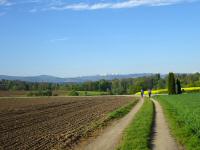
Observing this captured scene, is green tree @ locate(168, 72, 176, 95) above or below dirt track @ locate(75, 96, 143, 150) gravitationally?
above

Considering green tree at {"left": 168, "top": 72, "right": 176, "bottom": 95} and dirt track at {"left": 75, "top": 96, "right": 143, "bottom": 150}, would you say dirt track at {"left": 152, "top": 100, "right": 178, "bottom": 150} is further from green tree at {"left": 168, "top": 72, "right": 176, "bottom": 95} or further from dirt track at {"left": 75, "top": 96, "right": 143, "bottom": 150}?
green tree at {"left": 168, "top": 72, "right": 176, "bottom": 95}

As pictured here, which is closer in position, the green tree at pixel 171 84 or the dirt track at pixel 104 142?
the dirt track at pixel 104 142

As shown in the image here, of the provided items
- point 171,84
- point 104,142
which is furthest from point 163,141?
point 171,84

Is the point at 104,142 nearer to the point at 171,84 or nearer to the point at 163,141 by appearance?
the point at 163,141

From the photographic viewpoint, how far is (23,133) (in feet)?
65.8

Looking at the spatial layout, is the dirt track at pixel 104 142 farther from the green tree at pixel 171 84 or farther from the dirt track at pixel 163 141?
the green tree at pixel 171 84

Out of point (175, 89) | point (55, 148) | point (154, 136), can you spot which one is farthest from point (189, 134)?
point (175, 89)

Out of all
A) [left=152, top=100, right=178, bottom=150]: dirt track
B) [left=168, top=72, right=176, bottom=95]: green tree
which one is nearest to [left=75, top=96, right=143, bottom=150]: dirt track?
[left=152, top=100, right=178, bottom=150]: dirt track

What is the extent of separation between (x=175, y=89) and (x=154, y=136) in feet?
206

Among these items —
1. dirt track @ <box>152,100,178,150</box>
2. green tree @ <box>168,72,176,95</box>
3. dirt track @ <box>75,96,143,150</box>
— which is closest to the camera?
dirt track @ <box>152,100,178,150</box>

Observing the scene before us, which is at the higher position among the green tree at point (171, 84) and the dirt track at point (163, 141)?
the green tree at point (171, 84)

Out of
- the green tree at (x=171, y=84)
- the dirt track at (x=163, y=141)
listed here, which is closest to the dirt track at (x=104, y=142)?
the dirt track at (x=163, y=141)

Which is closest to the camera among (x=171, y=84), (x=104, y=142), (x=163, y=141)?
(x=163, y=141)

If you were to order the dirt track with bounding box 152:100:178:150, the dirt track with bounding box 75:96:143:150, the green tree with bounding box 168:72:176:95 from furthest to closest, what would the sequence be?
the green tree with bounding box 168:72:176:95, the dirt track with bounding box 75:96:143:150, the dirt track with bounding box 152:100:178:150
